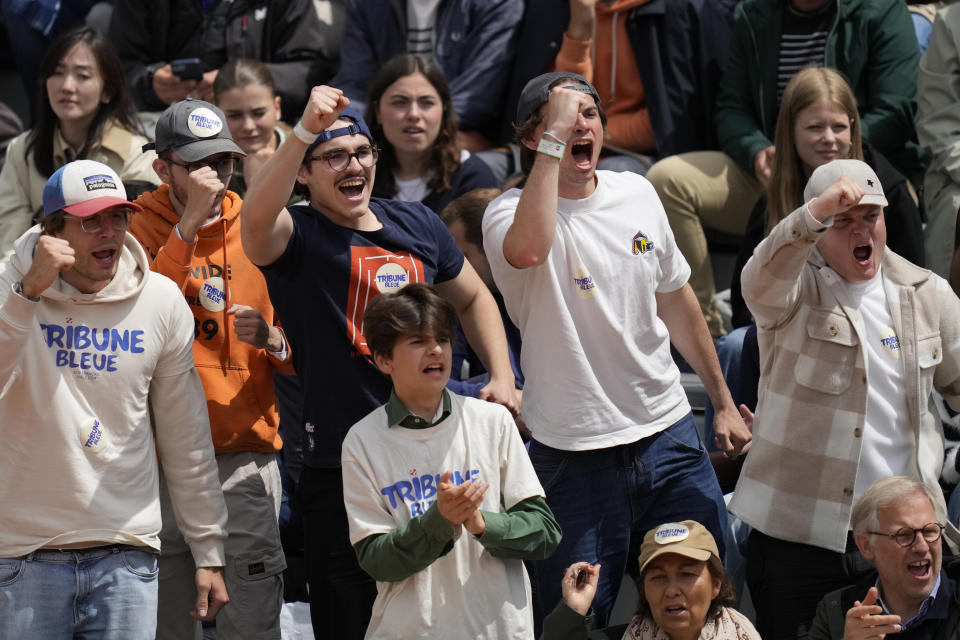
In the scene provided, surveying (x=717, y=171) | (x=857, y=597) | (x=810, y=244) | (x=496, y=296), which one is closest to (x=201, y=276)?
(x=496, y=296)

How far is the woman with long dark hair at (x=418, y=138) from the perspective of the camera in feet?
18.5

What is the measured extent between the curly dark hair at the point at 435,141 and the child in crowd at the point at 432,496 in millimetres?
2150

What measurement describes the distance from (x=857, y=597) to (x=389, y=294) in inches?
61.6

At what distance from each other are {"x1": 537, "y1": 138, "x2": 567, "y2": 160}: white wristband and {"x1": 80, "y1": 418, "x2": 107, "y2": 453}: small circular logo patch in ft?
4.64

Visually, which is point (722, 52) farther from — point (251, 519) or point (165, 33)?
point (251, 519)

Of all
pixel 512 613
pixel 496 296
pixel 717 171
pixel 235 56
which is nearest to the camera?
pixel 512 613

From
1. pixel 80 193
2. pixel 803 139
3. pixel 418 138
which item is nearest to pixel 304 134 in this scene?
pixel 80 193

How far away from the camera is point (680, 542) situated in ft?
A: 12.1

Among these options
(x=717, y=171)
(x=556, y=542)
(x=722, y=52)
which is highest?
(x=722, y=52)

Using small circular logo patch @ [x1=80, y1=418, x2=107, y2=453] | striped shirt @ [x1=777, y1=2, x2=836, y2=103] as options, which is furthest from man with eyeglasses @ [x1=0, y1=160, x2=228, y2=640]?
striped shirt @ [x1=777, y1=2, x2=836, y2=103]

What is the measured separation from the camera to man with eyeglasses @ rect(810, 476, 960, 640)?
3686mm

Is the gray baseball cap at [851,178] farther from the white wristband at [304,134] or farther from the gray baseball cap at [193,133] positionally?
the gray baseball cap at [193,133]

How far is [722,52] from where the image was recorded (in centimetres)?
650

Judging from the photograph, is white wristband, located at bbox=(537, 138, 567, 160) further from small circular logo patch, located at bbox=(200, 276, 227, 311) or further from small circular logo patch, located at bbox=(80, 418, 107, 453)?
small circular logo patch, located at bbox=(80, 418, 107, 453)
